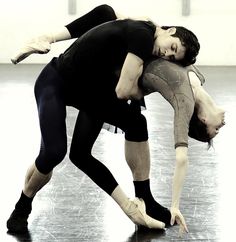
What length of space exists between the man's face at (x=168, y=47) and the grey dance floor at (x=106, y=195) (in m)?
0.82

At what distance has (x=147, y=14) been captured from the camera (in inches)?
400

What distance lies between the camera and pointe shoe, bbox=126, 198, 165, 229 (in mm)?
2939

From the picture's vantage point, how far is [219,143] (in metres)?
4.75

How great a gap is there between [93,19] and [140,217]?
905mm

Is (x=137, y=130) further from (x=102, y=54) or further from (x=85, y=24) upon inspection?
(x=85, y=24)

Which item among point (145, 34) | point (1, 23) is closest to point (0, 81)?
point (1, 23)

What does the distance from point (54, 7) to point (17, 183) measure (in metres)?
6.90

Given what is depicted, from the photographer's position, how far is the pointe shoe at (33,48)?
9.02 feet

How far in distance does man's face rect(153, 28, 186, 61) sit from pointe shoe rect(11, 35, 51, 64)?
1.61ft

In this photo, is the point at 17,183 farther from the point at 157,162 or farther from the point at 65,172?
the point at 157,162

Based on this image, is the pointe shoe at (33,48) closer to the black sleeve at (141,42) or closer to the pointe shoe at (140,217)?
the black sleeve at (141,42)

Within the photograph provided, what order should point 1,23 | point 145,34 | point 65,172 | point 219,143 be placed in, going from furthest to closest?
1. point 1,23
2. point 219,143
3. point 65,172
4. point 145,34

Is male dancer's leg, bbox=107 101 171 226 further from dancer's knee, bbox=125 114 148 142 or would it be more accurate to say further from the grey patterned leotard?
the grey patterned leotard

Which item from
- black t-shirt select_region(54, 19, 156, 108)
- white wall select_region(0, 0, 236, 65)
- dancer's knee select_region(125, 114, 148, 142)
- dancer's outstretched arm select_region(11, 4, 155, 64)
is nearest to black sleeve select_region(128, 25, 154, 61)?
black t-shirt select_region(54, 19, 156, 108)
